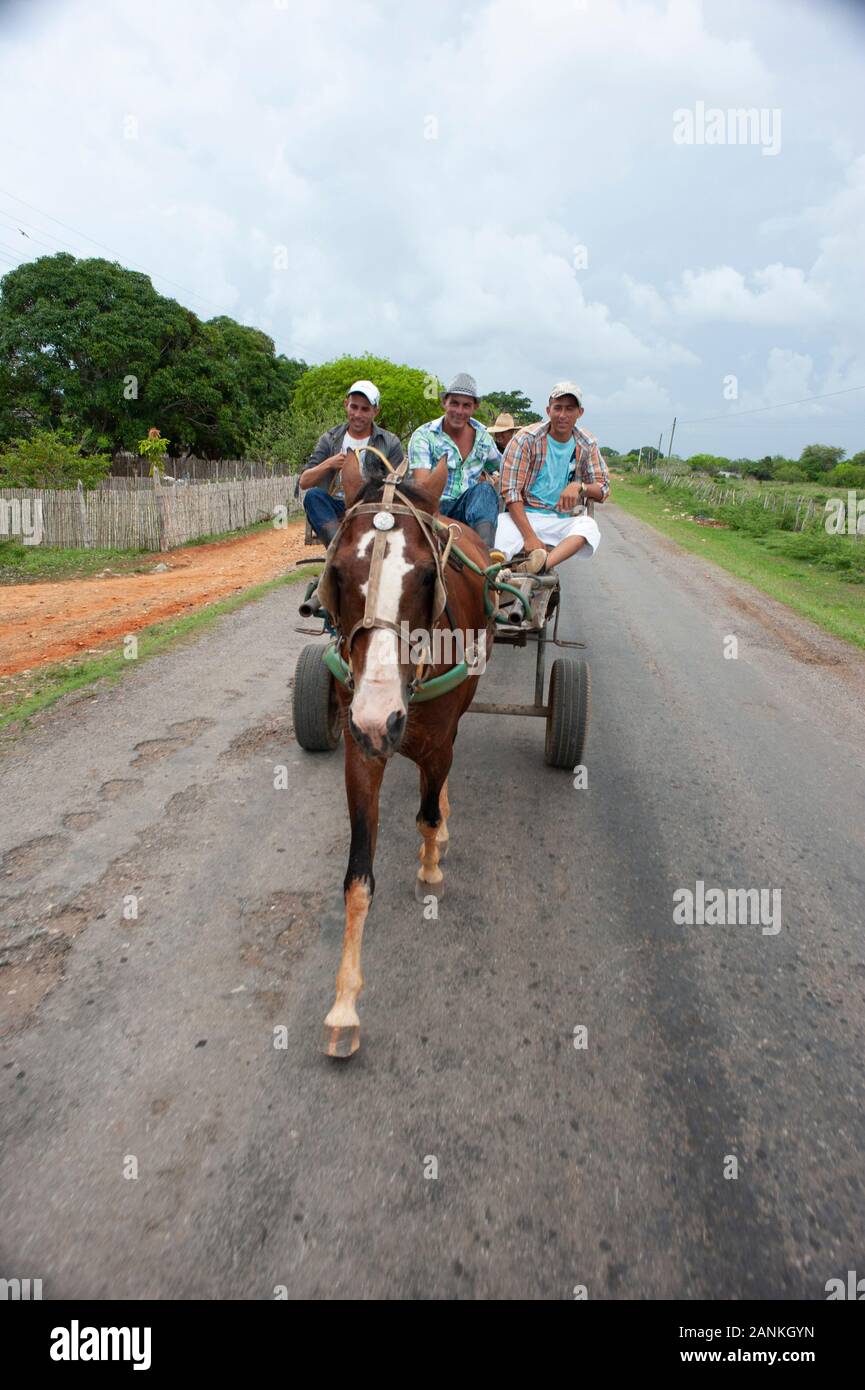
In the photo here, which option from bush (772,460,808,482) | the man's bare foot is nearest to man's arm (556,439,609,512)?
the man's bare foot

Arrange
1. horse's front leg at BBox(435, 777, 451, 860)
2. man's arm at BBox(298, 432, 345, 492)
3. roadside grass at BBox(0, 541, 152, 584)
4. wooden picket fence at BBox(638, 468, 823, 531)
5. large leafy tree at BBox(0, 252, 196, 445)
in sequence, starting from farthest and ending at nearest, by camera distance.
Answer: large leafy tree at BBox(0, 252, 196, 445), wooden picket fence at BBox(638, 468, 823, 531), roadside grass at BBox(0, 541, 152, 584), man's arm at BBox(298, 432, 345, 492), horse's front leg at BBox(435, 777, 451, 860)

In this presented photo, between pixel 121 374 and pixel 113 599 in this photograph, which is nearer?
pixel 113 599

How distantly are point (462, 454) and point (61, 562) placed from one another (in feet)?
36.0

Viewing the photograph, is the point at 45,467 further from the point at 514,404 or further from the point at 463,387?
the point at 514,404

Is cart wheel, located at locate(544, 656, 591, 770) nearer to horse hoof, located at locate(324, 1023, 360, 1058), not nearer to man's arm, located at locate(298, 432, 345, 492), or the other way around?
man's arm, located at locate(298, 432, 345, 492)

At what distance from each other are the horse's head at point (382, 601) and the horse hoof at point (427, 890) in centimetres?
138

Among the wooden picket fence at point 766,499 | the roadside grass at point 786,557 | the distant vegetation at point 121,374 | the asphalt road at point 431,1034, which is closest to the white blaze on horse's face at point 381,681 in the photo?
the asphalt road at point 431,1034

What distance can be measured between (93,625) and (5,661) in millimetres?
1606

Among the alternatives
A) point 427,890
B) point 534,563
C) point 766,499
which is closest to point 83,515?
point 534,563

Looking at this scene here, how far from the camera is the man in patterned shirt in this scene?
453 centimetres

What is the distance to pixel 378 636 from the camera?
2.36m

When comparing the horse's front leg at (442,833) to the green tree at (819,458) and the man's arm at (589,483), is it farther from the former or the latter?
the green tree at (819,458)

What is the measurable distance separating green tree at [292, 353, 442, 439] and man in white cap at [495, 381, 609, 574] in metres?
28.6

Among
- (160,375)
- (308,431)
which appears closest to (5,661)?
(308,431)
